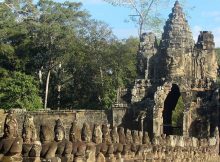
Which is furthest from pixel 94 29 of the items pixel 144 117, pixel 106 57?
pixel 144 117

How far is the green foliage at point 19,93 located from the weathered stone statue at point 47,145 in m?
33.2

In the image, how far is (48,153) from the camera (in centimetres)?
933

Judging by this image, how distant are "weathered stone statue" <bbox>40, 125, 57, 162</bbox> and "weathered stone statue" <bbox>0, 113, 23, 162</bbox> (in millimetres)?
839

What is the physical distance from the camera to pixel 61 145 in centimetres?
1001

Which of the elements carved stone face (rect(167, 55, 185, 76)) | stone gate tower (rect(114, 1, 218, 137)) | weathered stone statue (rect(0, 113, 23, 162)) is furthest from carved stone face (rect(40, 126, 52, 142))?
carved stone face (rect(167, 55, 185, 76))

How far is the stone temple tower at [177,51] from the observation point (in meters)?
40.7

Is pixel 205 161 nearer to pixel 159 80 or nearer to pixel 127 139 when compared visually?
pixel 127 139

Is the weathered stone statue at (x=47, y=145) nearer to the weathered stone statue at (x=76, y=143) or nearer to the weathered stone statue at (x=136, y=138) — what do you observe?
the weathered stone statue at (x=76, y=143)

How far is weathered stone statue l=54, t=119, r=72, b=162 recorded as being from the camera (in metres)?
9.97

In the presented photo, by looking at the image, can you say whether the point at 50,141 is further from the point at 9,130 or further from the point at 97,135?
the point at 97,135

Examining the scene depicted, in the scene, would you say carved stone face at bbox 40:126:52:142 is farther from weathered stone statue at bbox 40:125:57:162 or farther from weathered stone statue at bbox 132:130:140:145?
weathered stone statue at bbox 132:130:140:145

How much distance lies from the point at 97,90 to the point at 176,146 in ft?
92.5

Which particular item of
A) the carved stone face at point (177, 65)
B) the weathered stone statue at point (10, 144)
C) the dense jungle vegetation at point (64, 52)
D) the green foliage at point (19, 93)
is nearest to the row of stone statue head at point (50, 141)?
the weathered stone statue at point (10, 144)

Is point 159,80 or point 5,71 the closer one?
point 159,80
